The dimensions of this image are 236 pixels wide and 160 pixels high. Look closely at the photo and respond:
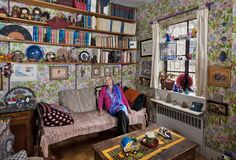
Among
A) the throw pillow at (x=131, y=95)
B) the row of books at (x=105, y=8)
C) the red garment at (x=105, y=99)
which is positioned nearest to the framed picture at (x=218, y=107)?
the throw pillow at (x=131, y=95)

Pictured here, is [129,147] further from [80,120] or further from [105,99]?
[105,99]

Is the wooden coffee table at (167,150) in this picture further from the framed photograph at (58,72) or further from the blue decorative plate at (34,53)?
the blue decorative plate at (34,53)

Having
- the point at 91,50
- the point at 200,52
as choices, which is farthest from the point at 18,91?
the point at 200,52

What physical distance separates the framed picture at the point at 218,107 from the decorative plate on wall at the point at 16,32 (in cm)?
290

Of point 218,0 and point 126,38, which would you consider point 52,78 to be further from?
point 218,0

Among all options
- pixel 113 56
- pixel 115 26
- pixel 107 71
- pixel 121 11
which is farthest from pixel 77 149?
pixel 121 11

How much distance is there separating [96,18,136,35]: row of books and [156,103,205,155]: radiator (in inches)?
66.6

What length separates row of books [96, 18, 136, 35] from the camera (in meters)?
2.92

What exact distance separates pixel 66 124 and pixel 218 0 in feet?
8.82

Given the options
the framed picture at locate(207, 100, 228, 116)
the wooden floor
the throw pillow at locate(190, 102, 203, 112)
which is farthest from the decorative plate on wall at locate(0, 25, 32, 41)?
the framed picture at locate(207, 100, 228, 116)

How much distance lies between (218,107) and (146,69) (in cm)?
156

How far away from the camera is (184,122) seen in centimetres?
246

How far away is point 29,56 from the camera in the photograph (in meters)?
2.49

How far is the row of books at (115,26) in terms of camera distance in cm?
292
